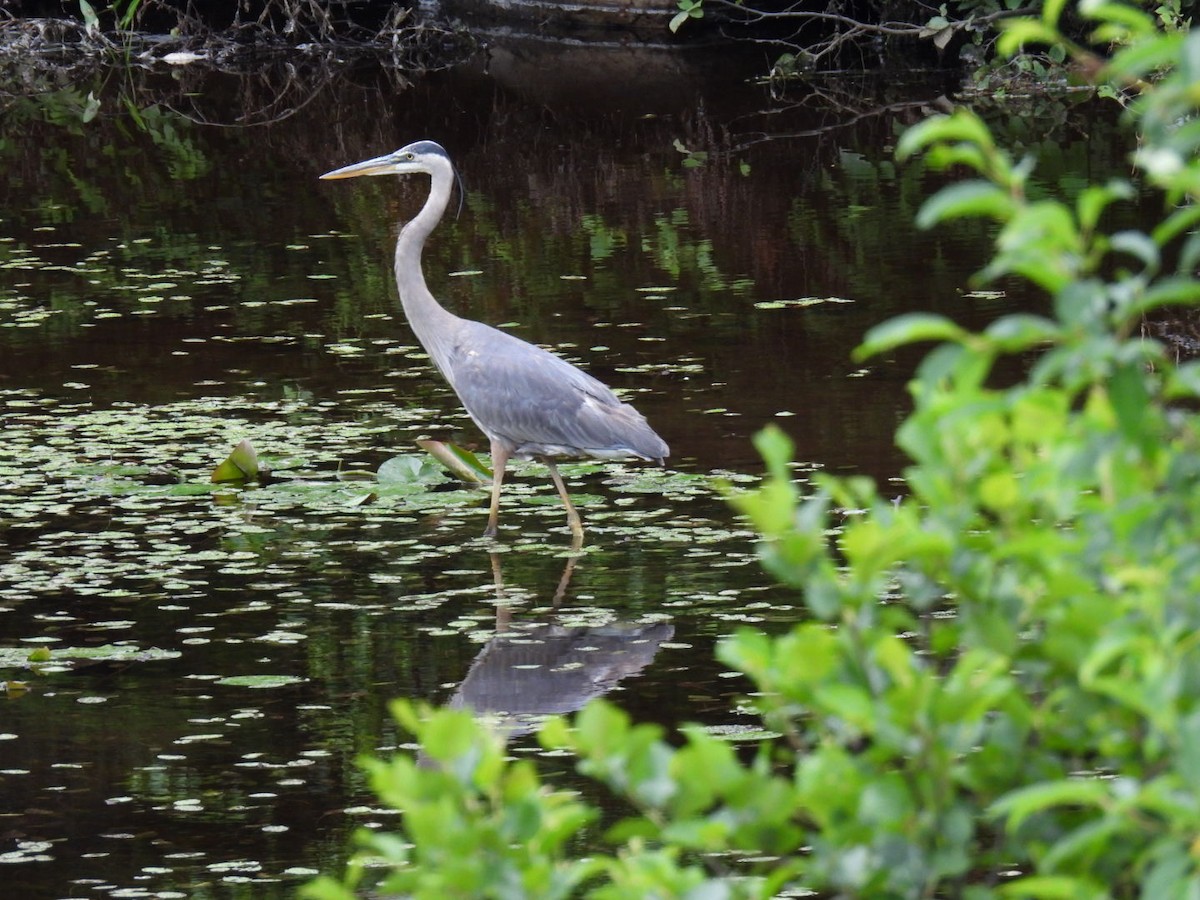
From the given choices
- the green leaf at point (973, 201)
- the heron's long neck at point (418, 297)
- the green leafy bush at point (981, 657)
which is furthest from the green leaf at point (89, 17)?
the green leaf at point (973, 201)

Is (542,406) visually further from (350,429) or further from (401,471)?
(350,429)

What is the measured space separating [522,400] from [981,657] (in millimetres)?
4939

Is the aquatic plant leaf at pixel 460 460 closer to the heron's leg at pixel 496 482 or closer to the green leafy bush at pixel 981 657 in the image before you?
the heron's leg at pixel 496 482

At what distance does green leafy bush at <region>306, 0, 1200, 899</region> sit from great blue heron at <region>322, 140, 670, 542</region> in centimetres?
451

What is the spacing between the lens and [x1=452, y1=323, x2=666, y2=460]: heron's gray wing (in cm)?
669

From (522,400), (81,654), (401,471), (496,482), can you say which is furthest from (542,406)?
(81,654)

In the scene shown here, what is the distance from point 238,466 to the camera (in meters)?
7.12

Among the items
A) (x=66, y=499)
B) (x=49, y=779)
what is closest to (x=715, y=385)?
(x=66, y=499)

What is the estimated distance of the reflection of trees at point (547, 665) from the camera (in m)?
5.11

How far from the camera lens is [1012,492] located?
2053 mm

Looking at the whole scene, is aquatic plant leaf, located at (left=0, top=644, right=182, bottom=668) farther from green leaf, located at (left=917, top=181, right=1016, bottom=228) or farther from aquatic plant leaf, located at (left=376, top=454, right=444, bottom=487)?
green leaf, located at (left=917, top=181, right=1016, bottom=228)

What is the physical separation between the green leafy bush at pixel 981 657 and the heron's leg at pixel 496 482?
15.2 feet

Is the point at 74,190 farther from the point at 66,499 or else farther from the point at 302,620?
the point at 302,620

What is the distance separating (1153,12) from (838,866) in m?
12.6
